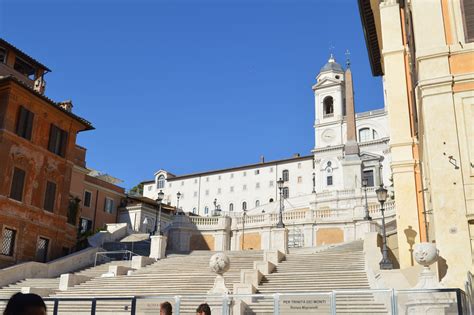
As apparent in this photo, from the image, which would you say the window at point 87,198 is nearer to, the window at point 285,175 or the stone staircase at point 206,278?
the stone staircase at point 206,278

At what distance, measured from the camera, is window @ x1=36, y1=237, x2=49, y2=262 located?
105 ft

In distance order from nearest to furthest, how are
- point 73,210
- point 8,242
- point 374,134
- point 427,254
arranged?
point 427,254 < point 8,242 < point 73,210 < point 374,134

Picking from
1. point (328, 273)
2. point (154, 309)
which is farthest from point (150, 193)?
point (154, 309)

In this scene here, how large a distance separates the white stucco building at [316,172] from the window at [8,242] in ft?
124

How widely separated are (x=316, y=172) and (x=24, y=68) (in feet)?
166

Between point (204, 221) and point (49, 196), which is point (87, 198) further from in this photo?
point (49, 196)

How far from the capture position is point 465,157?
39.5ft

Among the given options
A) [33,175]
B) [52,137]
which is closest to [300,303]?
[33,175]

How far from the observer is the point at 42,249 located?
1281 inches

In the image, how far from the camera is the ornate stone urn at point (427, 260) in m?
11.6

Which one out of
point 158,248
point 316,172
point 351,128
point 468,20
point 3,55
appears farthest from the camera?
point 316,172

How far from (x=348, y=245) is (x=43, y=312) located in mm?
28163

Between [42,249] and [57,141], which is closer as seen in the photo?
[42,249]

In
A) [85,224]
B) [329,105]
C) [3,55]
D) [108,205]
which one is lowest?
[85,224]
